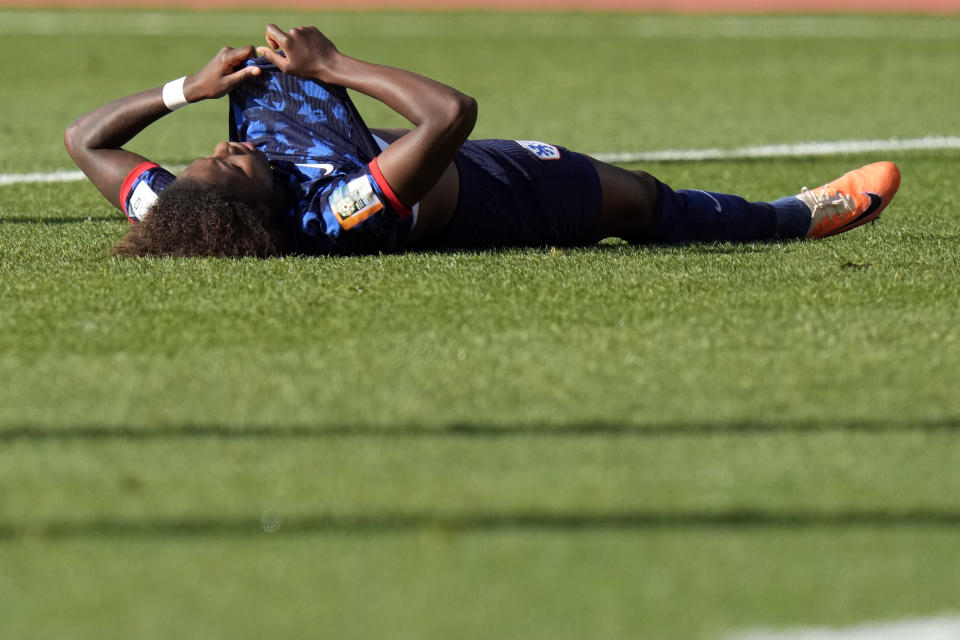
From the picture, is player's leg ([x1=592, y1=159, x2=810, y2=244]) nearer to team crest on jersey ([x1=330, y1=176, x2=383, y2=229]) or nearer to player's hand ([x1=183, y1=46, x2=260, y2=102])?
team crest on jersey ([x1=330, y1=176, x2=383, y2=229])

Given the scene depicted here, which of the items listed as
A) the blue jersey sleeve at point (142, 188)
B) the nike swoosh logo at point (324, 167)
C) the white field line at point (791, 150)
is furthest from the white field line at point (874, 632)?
the white field line at point (791, 150)

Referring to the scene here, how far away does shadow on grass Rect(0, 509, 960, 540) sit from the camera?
2.45 metres

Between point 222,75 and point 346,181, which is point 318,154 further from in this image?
point 222,75

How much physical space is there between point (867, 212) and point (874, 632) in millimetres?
3496

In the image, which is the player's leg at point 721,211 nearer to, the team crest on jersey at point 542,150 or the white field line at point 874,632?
the team crest on jersey at point 542,150

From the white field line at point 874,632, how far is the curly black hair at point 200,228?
108 inches

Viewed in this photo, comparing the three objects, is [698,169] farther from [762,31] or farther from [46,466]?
[762,31]

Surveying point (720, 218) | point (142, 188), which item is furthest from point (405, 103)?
point (720, 218)

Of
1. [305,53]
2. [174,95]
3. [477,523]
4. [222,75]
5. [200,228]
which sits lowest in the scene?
[200,228]

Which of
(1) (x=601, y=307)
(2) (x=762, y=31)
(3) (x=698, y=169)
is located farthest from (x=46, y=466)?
(2) (x=762, y=31)

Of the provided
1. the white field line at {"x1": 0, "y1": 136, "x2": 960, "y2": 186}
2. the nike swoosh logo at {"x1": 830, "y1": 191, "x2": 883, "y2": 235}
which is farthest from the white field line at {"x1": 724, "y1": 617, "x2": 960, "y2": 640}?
the white field line at {"x1": 0, "y1": 136, "x2": 960, "y2": 186}

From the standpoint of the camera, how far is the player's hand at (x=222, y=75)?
4703 mm

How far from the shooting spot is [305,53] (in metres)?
4.54

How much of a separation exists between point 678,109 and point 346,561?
8.37 meters
